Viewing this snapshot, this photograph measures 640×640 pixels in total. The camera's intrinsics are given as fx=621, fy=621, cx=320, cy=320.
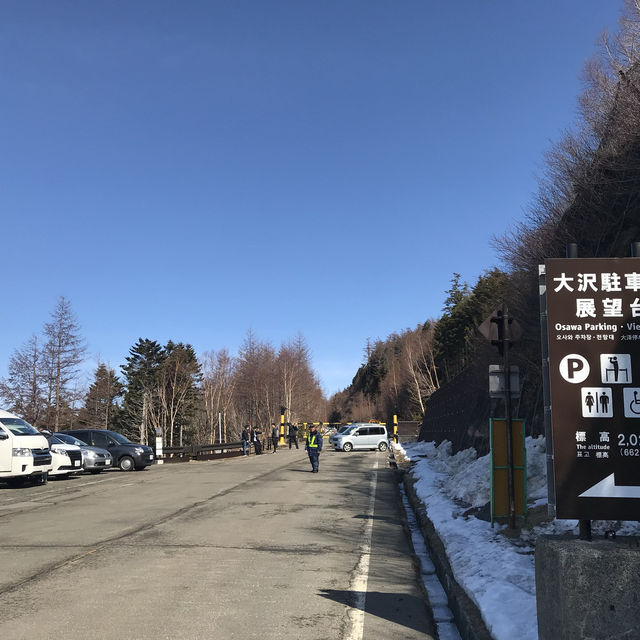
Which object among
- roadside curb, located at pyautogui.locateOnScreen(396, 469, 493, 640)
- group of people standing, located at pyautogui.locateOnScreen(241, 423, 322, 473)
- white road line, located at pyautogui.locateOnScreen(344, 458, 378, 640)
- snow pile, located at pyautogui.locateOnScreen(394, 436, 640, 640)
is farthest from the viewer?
group of people standing, located at pyautogui.locateOnScreen(241, 423, 322, 473)

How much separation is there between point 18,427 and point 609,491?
58.5ft

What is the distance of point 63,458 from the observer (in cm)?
2048

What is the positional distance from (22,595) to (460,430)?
894 inches

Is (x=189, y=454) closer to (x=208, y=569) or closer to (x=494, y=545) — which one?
(x=208, y=569)

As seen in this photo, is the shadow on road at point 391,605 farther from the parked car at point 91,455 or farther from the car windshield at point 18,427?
the parked car at point 91,455

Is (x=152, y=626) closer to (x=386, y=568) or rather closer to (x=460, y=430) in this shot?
(x=386, y=568)

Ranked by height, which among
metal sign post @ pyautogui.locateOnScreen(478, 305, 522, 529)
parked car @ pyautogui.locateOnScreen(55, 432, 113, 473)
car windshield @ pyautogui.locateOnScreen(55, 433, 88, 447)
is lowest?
parked car @ pyautogui.locateOnScreen(55, 432, 113, 473)

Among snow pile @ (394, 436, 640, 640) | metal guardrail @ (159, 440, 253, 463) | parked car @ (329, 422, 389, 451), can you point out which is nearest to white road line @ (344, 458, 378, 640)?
snow pile @ (394, 436, 640, 640)

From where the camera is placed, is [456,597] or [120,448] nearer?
[456,597]

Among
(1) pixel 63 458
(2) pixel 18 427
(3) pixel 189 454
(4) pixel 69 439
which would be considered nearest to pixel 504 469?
(2) pixel 18 427

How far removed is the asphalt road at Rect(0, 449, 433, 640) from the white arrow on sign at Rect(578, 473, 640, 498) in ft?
7.01

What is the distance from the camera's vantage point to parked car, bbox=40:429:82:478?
20328 millimetres

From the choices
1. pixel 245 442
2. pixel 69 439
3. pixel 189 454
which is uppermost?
pixel 69 439

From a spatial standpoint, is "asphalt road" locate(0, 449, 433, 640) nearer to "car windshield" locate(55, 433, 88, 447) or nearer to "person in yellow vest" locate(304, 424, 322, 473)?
"person in yellow vest" locate(304, 424, 322, 473)
